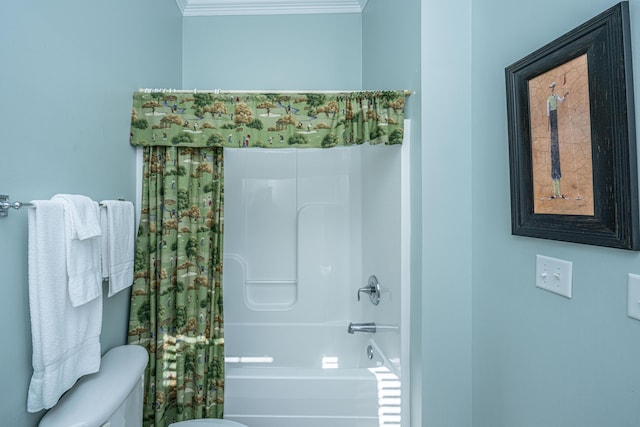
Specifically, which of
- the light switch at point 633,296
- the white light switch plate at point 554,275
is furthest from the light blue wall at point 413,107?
the light switch at point 633,296

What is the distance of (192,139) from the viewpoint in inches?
65.6

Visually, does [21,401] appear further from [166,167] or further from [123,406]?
[166,167]

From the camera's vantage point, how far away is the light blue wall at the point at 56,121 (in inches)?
40.4

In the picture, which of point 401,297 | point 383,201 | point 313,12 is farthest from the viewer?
point 313,12

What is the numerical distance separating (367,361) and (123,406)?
1568 mm

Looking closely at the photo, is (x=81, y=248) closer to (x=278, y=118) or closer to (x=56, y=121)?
(x=56, y=121)

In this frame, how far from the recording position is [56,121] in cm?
122

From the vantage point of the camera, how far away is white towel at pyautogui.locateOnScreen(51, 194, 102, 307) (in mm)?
1112

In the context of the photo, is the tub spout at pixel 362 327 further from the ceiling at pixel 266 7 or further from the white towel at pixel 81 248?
the ceiling at pixel 266 7

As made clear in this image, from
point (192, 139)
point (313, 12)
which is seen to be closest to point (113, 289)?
point (192, 139)

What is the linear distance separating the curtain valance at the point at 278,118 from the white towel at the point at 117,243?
0.40 m

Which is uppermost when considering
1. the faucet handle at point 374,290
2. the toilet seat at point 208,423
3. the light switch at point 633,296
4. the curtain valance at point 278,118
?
the curtain valance at point 278,118

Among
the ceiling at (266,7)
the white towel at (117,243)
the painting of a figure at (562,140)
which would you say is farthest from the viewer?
the ceiling at (266,7)

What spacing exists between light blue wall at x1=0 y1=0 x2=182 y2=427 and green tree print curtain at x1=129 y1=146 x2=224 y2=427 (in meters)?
0.13
